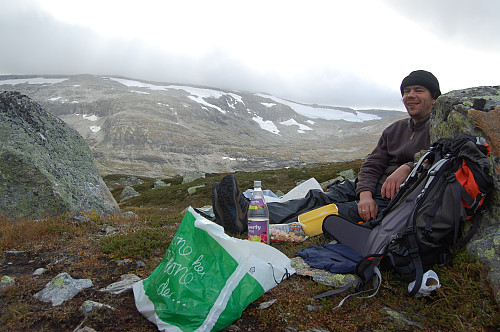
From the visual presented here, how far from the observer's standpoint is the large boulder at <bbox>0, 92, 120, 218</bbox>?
6.98m

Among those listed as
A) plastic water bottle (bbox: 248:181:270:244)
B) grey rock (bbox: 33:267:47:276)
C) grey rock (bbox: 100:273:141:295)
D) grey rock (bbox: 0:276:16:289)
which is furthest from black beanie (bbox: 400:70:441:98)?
grey rock (bbox: 0:276:16:289)

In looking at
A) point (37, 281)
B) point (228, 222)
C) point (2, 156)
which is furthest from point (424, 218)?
point (2, 156)

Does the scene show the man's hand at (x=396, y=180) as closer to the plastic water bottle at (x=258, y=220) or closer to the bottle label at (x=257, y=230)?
the plastic water bottle at (x=258, y=220)

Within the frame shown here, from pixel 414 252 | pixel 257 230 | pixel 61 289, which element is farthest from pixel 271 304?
pixel 61 289

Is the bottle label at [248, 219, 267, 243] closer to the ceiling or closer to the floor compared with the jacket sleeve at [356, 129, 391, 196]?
closer to the floor

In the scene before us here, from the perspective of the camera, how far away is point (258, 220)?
174 inches

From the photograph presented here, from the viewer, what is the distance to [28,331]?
266 centimetres

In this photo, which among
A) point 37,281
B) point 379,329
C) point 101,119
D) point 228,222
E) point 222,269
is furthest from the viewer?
point 101,119

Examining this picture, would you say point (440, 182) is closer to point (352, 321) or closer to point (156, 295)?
point (352, 321)

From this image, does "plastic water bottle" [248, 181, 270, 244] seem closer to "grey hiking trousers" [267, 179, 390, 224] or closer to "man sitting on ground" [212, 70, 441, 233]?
"man sitting on ground" [212, 70, 441, 233]

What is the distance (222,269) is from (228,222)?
2.96 m

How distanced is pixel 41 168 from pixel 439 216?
8.16 meters

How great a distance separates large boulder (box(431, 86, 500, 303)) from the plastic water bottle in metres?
2.46

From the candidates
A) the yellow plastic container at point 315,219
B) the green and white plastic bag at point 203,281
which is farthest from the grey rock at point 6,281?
the yellow plastic container at point 315,219
